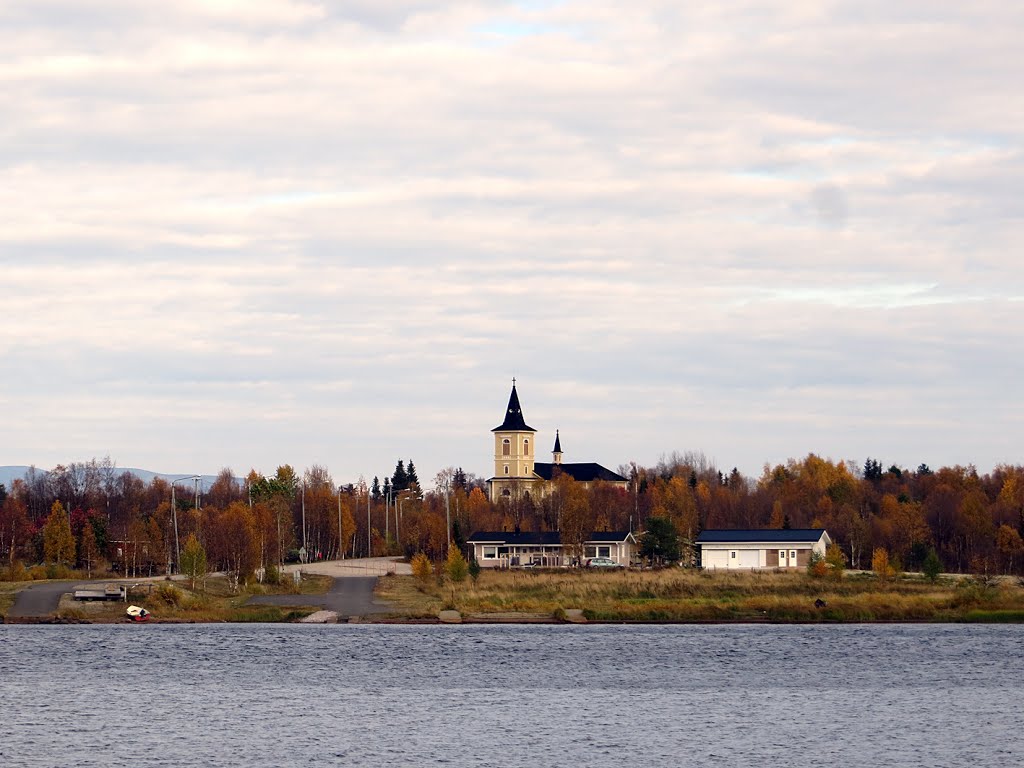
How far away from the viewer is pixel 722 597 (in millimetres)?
88688

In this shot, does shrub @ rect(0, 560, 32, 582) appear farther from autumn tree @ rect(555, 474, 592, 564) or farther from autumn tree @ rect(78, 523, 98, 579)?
autumn tree @ rect(555, 474, 592, 564)

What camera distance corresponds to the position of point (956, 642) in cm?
7238

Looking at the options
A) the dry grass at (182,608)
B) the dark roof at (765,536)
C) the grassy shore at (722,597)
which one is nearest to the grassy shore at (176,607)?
the dry grass at (182,608)

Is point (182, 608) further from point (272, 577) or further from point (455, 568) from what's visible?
point (455, 568)


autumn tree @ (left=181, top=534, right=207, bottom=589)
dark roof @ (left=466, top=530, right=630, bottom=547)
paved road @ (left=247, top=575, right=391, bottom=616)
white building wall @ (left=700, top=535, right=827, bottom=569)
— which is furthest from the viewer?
dark roof @ (left=466, top=530, right=630, bottom=547)

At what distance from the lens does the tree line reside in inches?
4424

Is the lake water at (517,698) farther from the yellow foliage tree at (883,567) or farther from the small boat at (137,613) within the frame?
the yellow foliage tree at (883,567)

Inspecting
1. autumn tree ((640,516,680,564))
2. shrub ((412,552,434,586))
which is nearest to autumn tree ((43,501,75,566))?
shrub ((412,552,434,586))

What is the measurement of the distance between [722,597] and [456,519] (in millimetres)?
59823

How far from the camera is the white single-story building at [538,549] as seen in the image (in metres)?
128

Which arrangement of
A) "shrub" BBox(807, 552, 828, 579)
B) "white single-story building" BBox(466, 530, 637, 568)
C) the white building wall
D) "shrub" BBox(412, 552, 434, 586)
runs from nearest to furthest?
"shrub" BBox(807, 552, 828, 579)
"shrub" BBox(412, 552, 434, 586)
the white building wall
"white single-story building" BBox(466, 530, 637, 568)

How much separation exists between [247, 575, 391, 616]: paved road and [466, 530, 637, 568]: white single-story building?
32.1 metres

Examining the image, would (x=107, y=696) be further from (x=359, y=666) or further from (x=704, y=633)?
(x=704, y=633)

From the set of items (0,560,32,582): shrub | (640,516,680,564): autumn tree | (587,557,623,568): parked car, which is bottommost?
(587,557,623,568): parked car
